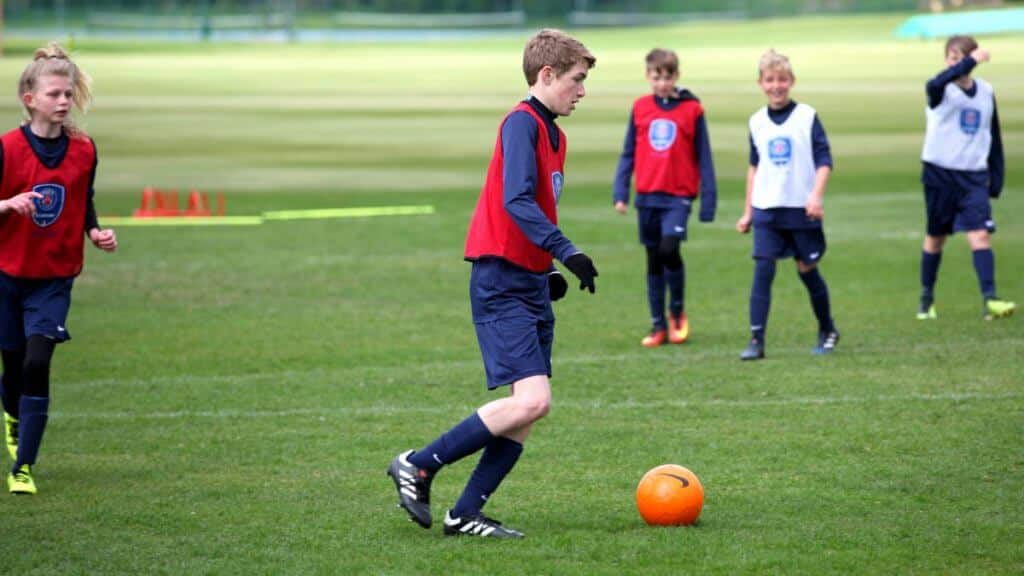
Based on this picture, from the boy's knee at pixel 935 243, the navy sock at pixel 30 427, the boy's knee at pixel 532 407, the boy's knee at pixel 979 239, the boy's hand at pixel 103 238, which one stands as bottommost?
the boy's knee at pixel 935 243

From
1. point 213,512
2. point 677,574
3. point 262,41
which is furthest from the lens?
point 262,41

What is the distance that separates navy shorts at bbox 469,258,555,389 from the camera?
7.03 metres

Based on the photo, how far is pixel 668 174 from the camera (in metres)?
12.5

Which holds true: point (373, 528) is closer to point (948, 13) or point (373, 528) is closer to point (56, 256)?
point (56, 256)

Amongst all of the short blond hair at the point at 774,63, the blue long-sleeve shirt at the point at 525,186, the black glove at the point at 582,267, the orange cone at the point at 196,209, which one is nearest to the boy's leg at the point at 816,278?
the short blond hair at the point at 774,63

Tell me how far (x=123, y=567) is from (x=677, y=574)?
2236 millimetres

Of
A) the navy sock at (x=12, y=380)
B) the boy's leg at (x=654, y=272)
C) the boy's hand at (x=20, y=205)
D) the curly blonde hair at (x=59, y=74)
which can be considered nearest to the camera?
the boy's hand at (x=20, y=205)

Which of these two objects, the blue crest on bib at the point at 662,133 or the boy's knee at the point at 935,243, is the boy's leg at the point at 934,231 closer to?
the boy's knee at the point at 935,243

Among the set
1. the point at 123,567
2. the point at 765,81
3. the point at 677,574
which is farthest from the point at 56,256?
the point at 765,81

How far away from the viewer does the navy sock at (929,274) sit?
13.6m

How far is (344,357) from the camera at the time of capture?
12.2 m

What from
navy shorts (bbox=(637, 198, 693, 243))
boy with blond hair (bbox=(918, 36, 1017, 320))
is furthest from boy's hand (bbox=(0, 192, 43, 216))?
boy with blond hair (bbox=(918, 36, 1017, 320))

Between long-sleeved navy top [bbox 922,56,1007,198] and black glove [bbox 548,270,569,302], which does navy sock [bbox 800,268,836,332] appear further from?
black glove [bbox 548,270,569,302]

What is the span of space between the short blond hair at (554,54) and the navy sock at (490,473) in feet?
5.09
